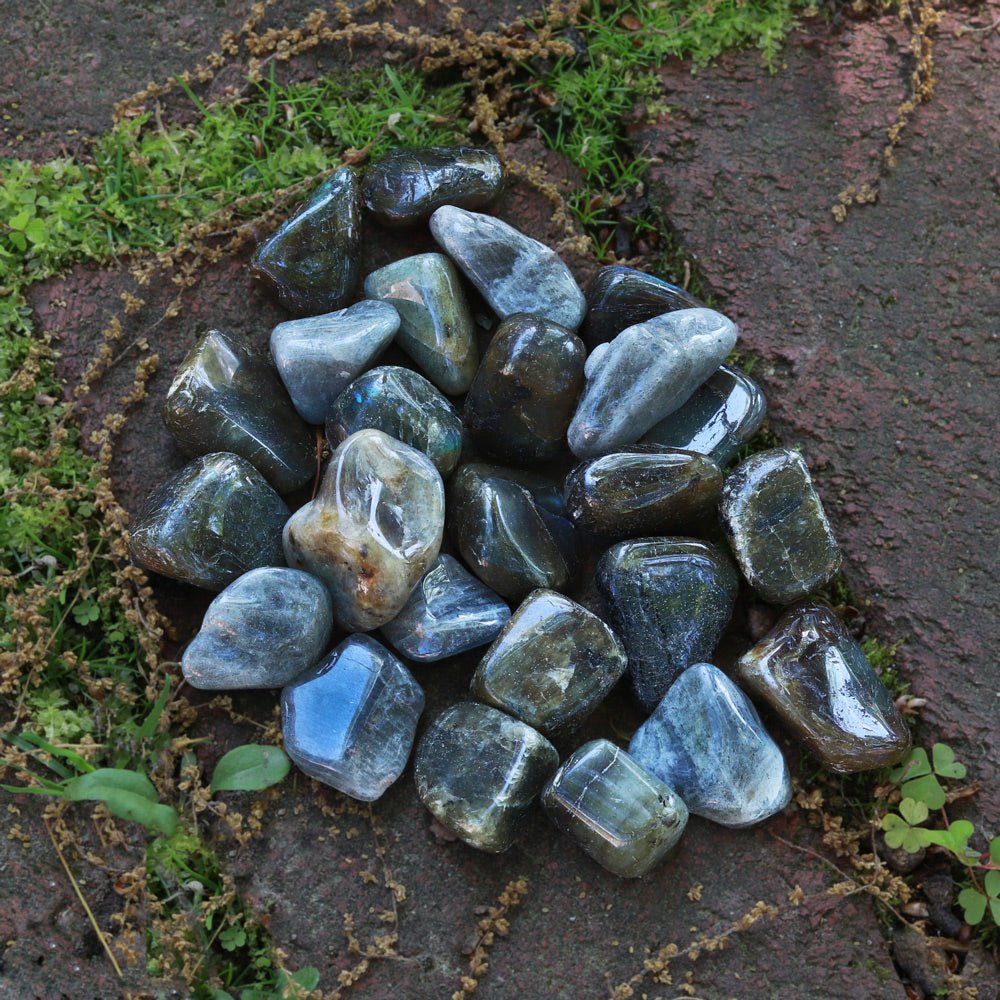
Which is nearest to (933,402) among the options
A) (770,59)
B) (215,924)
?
(770,59)

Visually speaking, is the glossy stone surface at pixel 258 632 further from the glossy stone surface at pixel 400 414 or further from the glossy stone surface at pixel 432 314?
the glossy stone surface at pixel 432 314

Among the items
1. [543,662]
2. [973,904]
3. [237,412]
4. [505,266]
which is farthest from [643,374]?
[973,904]

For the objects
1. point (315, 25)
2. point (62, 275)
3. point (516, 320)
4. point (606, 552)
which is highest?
point (315, 25)

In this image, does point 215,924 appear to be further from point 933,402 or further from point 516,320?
point 933,402

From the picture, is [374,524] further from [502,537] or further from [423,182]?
[423,182]

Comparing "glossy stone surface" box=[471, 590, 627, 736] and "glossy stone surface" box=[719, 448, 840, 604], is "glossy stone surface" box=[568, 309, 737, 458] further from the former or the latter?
"glossy stone surface" box=[471, 590, 627, 736]

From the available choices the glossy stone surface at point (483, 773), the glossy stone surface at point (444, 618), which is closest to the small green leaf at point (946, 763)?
the glossy stone surface at point (483, 773)
